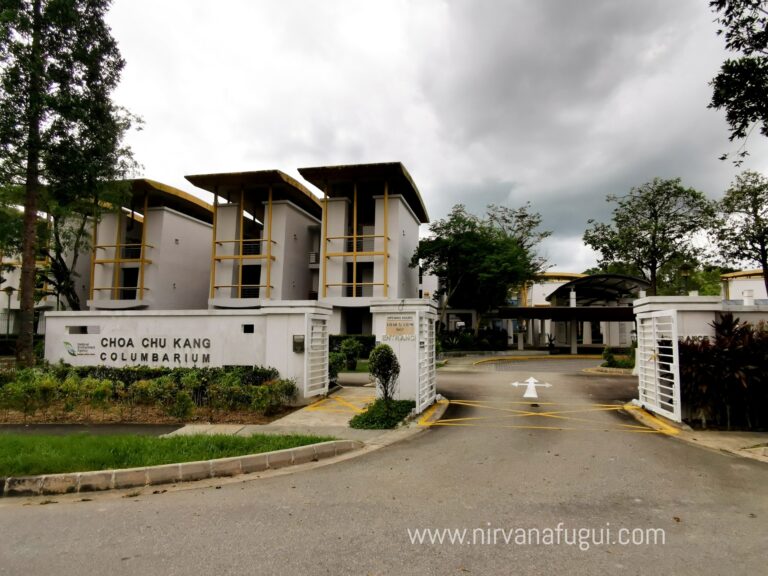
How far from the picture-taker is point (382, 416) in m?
9.15

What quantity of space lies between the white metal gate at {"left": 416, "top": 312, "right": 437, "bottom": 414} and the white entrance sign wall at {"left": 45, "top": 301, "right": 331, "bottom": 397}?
9.65 feet

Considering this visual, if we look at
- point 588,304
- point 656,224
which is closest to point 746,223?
point 656,224

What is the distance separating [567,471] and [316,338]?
751cm

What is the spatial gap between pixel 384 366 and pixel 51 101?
13011 mm

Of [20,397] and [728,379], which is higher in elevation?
[728,379]

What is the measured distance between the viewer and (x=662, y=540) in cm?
407

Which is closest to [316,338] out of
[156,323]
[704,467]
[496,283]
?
[156,323]

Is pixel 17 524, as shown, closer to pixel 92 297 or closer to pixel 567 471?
pixel 567 471

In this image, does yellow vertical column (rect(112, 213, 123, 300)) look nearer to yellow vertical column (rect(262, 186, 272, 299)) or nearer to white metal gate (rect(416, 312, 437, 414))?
yellow vertical column (rect(262, 186, 272, 299))

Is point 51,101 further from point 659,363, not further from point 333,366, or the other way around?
point 659,363

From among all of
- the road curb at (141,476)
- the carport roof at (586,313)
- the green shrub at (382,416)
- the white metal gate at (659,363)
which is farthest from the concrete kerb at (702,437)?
the carport roof at (586,313)

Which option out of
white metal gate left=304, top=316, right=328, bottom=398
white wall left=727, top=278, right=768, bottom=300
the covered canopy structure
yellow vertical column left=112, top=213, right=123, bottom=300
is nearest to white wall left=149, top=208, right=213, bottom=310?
yellow vertical column left=112, top=213, right=123, bottom=300

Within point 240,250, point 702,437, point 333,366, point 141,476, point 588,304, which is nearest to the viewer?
point 141,476

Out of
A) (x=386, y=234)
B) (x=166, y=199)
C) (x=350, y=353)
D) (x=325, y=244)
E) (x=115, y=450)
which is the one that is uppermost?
(x=166, y=199)
